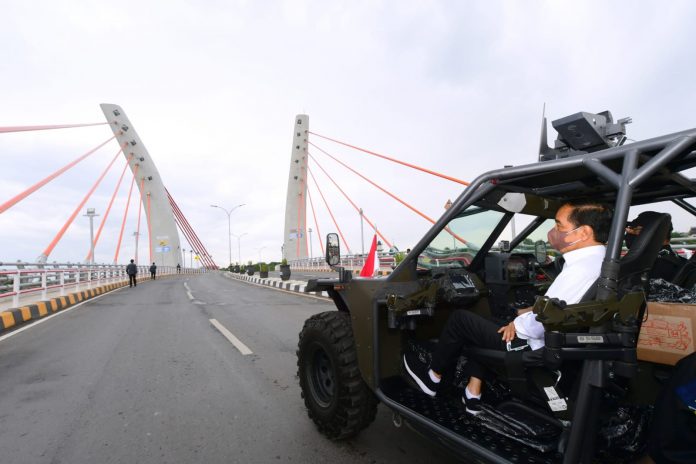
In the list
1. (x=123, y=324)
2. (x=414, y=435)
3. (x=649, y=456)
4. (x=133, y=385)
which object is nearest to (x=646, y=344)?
(x=649, y=456)

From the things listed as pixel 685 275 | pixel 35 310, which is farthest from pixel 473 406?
pixel 35 310

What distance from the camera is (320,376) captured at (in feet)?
10.3

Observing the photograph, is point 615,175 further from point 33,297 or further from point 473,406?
point 33,297

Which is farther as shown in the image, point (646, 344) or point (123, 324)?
point (123, 324)

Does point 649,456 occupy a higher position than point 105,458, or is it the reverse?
point 649,456

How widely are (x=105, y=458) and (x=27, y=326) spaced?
26.0 feet

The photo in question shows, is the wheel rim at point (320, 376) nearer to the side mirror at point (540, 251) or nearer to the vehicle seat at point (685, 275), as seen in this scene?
the side mirror at point (540, 251)

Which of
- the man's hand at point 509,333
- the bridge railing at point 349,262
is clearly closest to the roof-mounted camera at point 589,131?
the man's hand at point 509,333

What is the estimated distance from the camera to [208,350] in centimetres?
564

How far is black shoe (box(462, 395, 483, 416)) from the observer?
2.17m

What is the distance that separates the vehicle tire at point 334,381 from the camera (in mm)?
2666

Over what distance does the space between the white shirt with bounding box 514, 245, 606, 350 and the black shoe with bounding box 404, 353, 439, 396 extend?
2.53ft

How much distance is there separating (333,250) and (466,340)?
114 centimetres

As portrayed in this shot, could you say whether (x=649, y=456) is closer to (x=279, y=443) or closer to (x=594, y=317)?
(x=594, y=317)
